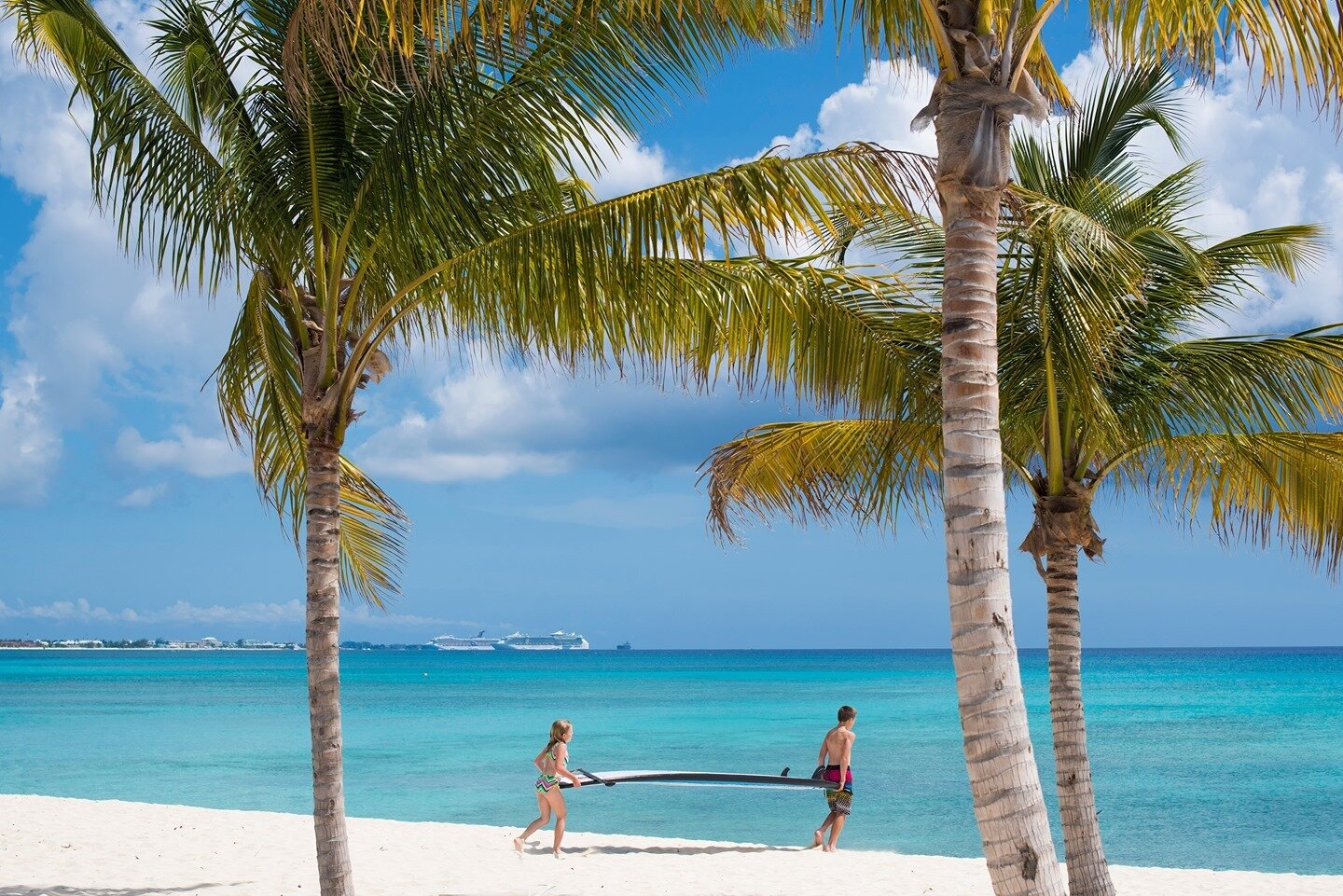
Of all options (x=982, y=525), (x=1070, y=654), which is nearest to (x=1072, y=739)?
(x=1070, y=654)

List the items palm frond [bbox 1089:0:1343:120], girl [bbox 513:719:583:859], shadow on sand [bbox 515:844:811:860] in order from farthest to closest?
1. shadow on sand [bbox 515:844:811:860]
2. girl [bbox 513:719:583:859]
3. palm frond [bbox 1089:0:1343:120]

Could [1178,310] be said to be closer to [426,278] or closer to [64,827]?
[426,278]

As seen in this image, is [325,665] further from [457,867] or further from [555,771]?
[457,867]

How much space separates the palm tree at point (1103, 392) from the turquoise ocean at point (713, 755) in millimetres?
8838

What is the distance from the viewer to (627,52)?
18.4ft

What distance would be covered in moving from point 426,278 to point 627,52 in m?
1.56

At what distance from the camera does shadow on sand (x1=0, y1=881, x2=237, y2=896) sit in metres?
8.16

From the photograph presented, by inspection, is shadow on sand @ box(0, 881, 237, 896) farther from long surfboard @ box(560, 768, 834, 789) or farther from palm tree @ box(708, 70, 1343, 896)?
palm tree @ box(708, 70, 1343, 896)

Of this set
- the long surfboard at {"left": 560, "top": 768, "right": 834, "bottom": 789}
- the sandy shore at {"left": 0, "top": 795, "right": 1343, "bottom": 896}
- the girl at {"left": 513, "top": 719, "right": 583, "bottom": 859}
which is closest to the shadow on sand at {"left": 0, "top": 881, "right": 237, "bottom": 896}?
the sandy shore at {"left": 0, "top": 795, "right": 1343, "bottom": 896}

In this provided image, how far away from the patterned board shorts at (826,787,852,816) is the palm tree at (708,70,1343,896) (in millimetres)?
3960

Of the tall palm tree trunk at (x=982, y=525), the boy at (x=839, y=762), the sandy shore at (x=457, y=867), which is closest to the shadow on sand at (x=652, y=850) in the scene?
the sandy shore at (x=457, y=867)

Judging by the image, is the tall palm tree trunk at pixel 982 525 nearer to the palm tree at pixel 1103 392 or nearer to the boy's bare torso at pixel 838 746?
the palm tree at pixel 1103 392

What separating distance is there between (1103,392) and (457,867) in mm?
6554

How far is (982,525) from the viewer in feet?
11.9
